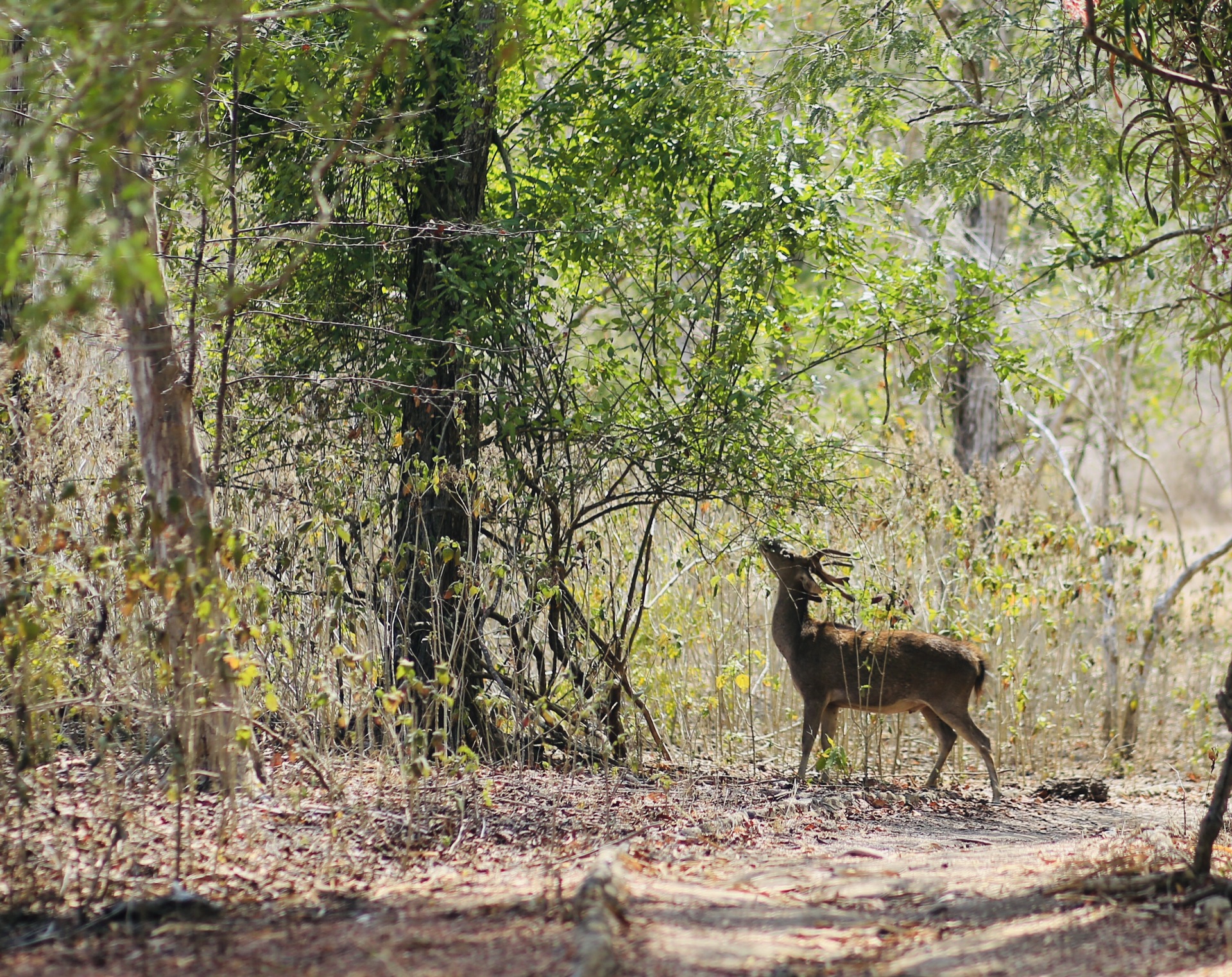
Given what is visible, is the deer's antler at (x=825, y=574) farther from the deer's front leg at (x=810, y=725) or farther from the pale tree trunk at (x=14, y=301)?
the pale tree trunk at (x=14, y=301)

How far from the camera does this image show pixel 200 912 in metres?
4.05

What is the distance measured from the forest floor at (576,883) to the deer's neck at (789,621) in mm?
963

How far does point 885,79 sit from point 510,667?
4350mm

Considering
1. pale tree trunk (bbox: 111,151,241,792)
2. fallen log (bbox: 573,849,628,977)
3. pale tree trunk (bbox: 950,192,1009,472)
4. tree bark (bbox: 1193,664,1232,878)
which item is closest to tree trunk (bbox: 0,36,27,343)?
pale tree trunk (bbox: 111,151,241,792)

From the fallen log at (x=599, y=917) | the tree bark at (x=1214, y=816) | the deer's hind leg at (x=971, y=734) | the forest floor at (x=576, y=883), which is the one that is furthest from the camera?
the deer's hind leg at (x=971, y=734)

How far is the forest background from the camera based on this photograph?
5.34 metres

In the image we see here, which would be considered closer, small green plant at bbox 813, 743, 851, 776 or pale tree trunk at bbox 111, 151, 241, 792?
pale tree trunk at bbox 111, 151, 241, 792

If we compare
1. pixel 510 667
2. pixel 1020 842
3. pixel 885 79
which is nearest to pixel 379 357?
pixel 510 667

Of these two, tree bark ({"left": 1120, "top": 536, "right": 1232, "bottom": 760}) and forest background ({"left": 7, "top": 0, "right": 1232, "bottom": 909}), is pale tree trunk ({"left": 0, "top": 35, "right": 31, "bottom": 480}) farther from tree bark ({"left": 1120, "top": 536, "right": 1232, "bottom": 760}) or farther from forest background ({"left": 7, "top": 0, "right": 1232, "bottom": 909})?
tree bark ({"left": 1120, "top": 536, "right": 1232, "bottom": 760})

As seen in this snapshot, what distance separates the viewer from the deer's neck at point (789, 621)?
23.9 feet

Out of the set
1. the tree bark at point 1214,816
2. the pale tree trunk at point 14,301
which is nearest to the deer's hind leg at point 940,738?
the tree bark at point 1214,816

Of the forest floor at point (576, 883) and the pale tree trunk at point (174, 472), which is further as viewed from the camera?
the pale tree trunk at point (174, 472)

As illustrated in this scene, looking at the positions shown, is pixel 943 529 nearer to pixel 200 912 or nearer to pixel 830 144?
pixel 830 144

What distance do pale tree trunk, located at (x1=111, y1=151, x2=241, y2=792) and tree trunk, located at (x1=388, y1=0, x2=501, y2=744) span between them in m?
1.31
